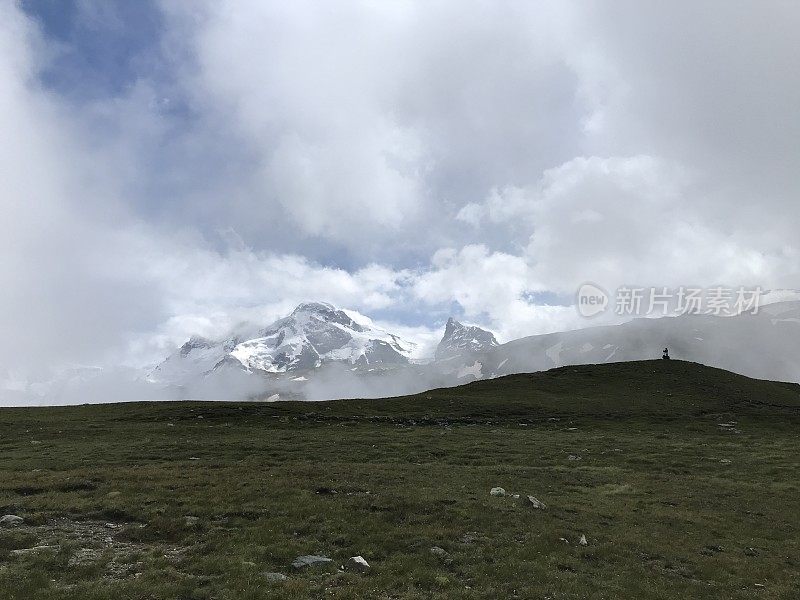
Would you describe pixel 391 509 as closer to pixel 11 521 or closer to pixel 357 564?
pixel 357 564

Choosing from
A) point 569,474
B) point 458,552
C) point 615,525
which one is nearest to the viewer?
point 458,552

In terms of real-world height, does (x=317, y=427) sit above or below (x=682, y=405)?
below

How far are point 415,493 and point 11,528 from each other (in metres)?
19.5

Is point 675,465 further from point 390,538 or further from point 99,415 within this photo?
point 99,415

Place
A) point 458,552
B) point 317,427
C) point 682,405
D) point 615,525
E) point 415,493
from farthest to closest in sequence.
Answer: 1. point 682,405
2. point 317,427
3. point 415,493
4. point 615,525
5. point 458,552

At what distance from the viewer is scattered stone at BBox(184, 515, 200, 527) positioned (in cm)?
2142

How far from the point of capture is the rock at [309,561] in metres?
17.7

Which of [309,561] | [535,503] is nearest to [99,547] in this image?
[309,561]

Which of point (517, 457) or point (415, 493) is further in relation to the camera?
point (517, 457)

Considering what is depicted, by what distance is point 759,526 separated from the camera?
87.7ft

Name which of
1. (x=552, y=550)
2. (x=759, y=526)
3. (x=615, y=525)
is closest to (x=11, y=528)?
(x=552, y=550)

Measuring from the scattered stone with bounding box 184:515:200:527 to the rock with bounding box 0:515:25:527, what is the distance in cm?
681

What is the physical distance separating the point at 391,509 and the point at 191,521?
975cm

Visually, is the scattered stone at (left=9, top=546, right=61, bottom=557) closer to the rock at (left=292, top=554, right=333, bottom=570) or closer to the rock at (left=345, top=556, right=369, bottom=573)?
the rock at (left=292, top=554, right=333, bottom=570)
